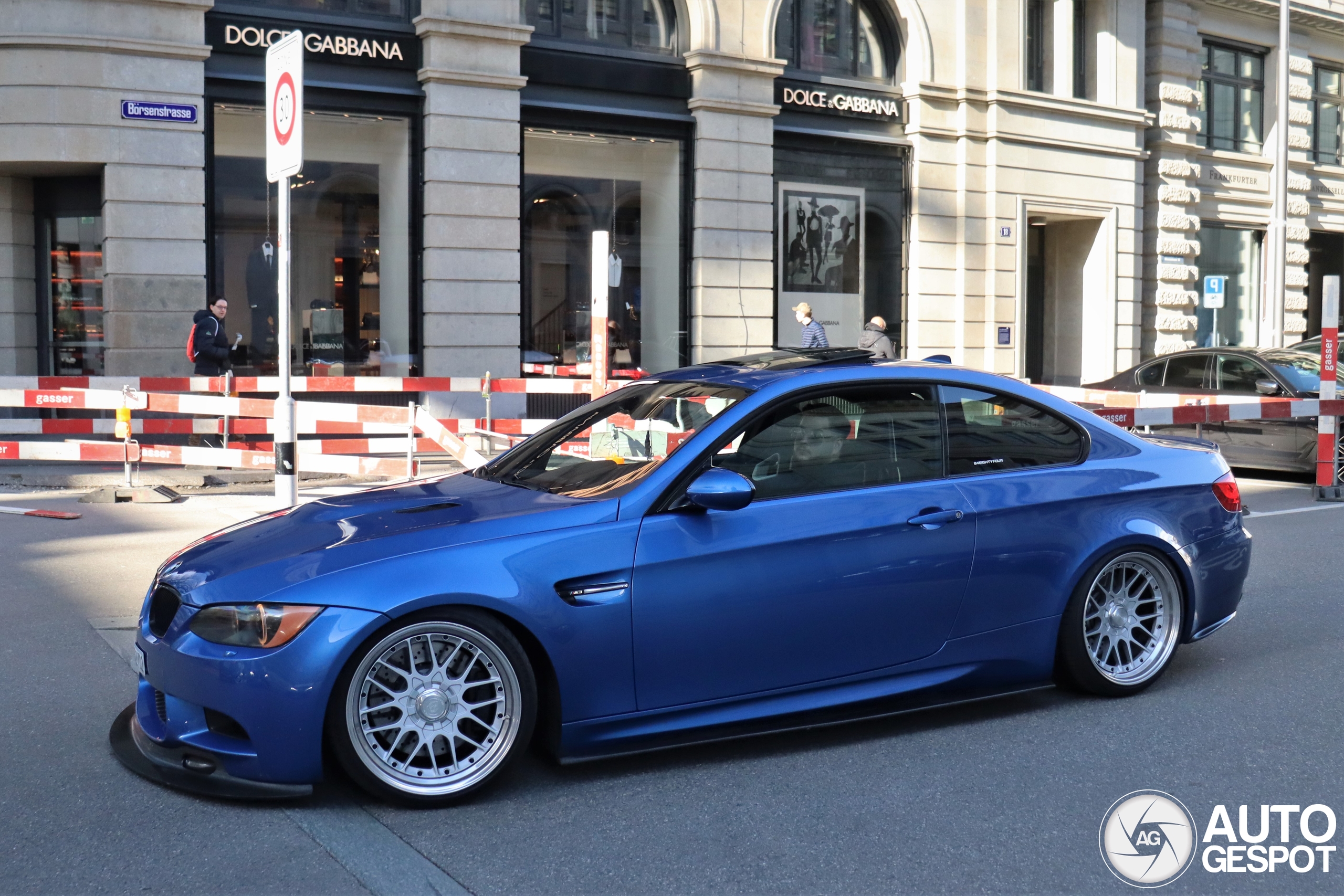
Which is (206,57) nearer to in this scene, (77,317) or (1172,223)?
(77,317)

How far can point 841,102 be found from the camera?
20.3m

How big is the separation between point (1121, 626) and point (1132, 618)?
0.07 meters

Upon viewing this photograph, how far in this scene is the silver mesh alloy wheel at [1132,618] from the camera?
17.8ft

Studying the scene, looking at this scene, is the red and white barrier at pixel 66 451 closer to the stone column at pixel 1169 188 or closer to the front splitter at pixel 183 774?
the front splitter at pixel 183 774

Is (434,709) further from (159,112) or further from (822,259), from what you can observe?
(822,259)

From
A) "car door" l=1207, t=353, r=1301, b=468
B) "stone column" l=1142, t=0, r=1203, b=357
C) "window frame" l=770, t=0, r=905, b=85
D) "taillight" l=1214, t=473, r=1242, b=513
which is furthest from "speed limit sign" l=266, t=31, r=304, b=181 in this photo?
"stone column" l=1142, t=0, r=1203, b=357

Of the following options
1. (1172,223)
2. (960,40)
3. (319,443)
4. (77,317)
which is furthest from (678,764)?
(1172,223)

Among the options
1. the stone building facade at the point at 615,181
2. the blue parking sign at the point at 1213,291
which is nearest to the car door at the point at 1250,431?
the stone building facade at the point at 615,181

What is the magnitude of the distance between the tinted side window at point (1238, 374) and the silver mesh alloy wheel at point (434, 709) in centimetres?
1174

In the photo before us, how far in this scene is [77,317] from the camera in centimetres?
1659

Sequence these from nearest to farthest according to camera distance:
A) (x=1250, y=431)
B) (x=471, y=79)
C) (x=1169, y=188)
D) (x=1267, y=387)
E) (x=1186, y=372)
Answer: (x=1250, y=431) → (x=1267, y=387) → (x=1186, y=372) → (x=471, y=79) → (x=1169, y=188)

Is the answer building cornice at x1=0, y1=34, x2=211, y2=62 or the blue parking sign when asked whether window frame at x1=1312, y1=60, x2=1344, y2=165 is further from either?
building cornice at x1=0, y1=34, x2=211, y2=62

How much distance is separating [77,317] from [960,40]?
13929mm

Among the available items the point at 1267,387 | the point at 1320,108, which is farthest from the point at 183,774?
the point at 1320,108
